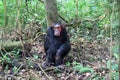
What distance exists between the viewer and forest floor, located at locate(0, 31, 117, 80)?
5.77 metres

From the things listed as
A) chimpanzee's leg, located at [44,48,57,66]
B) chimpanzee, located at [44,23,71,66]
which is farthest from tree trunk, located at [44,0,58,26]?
chimpanzee's leg, located at [44,48,57,66]

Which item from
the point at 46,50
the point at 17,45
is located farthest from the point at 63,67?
the point at 17,45

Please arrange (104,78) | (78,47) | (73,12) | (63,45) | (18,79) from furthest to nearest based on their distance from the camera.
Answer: (73,12), (78,47), (63,45), (18,79), (104,78)

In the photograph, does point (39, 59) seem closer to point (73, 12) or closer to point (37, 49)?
point (37, 49)

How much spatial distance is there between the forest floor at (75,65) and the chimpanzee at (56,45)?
0.19 m

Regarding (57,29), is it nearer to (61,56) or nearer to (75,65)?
(61,56)

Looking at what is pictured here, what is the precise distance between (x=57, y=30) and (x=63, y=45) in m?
A: 0.35

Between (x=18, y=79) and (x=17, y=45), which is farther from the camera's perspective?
(x=17, y=45)

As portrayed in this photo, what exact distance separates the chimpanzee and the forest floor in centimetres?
19

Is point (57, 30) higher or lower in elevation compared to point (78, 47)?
higher

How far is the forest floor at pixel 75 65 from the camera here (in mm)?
5773

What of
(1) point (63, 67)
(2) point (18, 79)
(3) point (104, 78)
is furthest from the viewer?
(1) point (63, 67)

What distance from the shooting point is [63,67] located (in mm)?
6582

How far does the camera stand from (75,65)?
6.52 m
